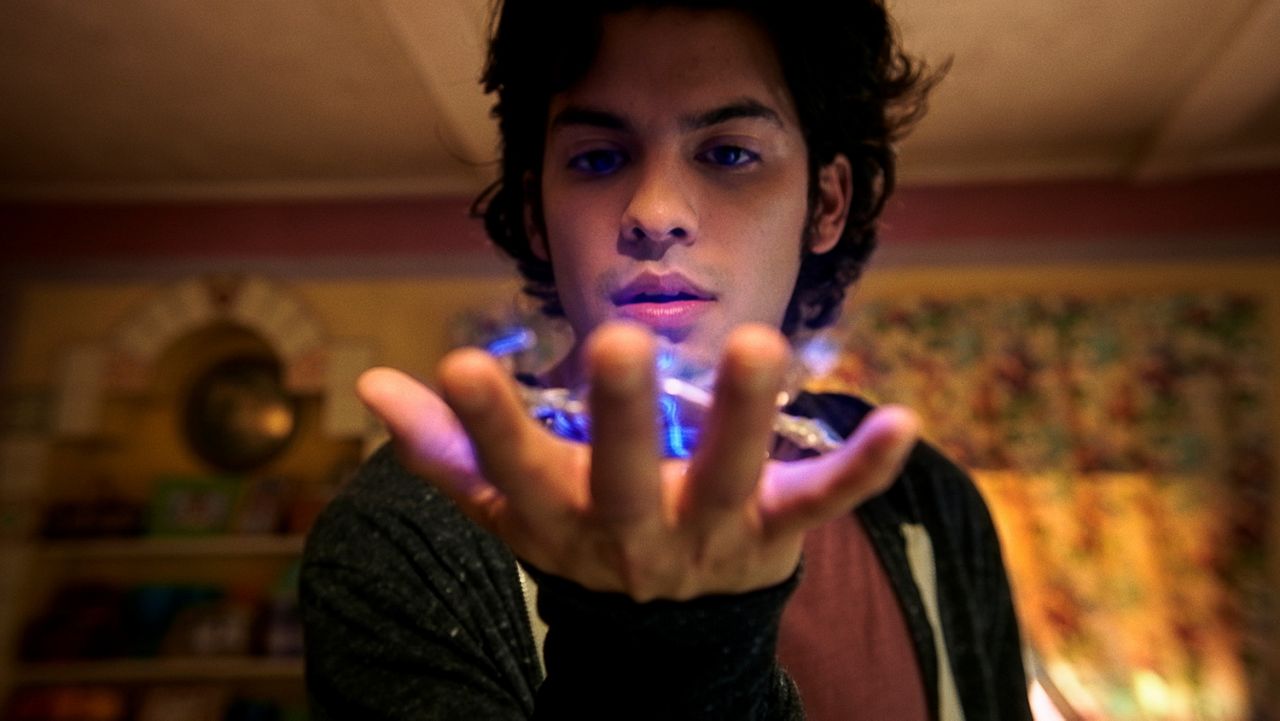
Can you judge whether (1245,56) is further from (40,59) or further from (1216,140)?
(40,59)

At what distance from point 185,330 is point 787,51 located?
2.88m

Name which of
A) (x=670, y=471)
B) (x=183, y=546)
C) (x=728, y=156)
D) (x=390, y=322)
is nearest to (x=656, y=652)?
(x=670, y=471)

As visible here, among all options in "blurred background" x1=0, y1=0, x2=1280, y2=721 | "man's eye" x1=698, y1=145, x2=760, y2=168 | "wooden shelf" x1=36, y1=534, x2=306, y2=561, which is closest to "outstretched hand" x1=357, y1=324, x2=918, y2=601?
"man's eye" x1=698, y1=145, x2=760, y2=168

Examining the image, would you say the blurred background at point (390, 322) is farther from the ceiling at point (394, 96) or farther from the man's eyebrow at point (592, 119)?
the man's eyebrow at point (592, 119)

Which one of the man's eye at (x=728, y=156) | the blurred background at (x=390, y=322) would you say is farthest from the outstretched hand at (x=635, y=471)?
the blurred background at (x=390, y=322)

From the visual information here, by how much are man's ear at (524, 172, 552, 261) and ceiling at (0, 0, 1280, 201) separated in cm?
62

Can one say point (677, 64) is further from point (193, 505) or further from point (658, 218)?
point (193, 505)

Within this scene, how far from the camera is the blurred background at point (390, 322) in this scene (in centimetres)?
215

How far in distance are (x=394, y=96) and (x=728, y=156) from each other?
200cm

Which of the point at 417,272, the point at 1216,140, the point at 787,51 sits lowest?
the point at 787,51

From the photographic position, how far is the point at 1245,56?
1.88 m

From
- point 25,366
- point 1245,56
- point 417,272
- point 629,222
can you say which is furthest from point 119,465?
point 1245,56

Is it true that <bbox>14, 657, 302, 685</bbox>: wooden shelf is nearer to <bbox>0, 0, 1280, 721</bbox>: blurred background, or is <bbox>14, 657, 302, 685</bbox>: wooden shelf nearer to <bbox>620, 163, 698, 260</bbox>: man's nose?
<bbox>0, 0, 1280, 721</bbox>: blurred background

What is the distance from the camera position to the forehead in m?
0.54
